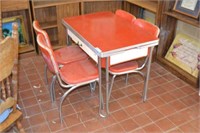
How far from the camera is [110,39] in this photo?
6.61 ft

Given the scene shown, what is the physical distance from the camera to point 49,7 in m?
3.36

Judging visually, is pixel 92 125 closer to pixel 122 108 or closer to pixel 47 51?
pixel 122 108

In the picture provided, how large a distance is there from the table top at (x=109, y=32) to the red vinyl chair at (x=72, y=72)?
0.97 ft

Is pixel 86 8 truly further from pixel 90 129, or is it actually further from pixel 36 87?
pixel 90 129

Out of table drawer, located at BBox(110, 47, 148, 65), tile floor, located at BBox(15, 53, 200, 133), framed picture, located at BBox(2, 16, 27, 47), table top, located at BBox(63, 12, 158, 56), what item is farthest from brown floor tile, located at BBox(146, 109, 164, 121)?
framed picture, located at BBox(2, 16, 27, 47)

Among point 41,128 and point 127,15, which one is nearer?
point 41,128

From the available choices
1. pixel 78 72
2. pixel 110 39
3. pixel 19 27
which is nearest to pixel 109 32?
pixel 110 39

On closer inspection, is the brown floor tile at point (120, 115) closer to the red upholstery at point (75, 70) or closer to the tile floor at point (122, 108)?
the tile floor at point (122, 108)

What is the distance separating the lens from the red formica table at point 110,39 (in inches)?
74.5

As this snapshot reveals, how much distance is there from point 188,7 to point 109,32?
1113 millimetres

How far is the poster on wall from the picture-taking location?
279 centimetres

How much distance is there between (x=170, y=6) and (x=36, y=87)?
1.85m

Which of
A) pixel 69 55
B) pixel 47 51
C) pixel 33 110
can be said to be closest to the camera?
pixel 47 51

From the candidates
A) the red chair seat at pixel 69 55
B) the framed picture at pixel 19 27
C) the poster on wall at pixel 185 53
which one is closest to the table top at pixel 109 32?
the red chair seat at pixel 69 55
